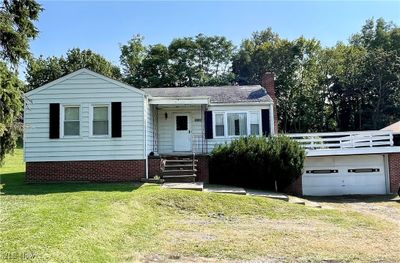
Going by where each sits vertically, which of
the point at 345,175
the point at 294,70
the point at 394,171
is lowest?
the point at 345,175

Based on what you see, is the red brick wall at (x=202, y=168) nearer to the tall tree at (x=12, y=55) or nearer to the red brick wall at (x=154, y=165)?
the red brick wall at (x=154, y=165)

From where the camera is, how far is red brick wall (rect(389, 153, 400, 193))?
18.7m

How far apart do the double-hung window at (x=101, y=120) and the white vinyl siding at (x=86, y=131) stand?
0.56 ft

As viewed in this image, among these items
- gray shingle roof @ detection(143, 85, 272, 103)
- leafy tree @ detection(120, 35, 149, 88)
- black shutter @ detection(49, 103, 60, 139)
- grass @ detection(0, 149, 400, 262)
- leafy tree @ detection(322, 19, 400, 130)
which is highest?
leafy tree @ detection(120, 35, 149, 88)

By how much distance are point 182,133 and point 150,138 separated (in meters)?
2.31

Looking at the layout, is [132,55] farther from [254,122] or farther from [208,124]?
[254,122]

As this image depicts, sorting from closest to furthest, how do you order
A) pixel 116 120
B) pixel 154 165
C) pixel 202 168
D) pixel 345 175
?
pixel 116 120
pixel 154 165
pixel 202 168
pixel 345 175

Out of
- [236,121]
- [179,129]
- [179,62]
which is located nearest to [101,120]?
[179,129]

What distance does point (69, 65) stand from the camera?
4138cm

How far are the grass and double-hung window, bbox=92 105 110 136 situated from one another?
2.84m

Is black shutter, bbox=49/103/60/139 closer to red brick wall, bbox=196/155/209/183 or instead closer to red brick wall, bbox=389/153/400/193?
red brick wall, bbox=196/155/209/183

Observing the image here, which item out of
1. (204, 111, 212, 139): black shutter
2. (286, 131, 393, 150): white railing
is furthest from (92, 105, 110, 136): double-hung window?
(286, 131, 393, 150): white railing

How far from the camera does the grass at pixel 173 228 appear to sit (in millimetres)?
6824

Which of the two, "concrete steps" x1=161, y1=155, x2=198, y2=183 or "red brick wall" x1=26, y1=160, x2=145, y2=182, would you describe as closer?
"red brick wall" x1=26, y1=160, x2=145, y2=182
